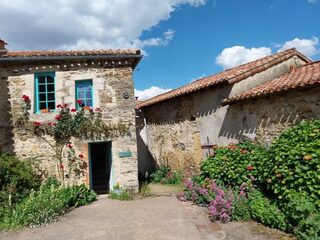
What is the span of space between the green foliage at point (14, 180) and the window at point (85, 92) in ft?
9.48

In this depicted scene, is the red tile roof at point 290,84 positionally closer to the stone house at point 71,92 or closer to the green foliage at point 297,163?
the green foliage at point 297,163

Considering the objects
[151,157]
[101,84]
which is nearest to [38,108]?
[101,84]

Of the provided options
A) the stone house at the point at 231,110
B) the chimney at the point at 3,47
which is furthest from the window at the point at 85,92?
the stone house at the point at 231,110

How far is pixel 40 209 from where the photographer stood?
27.2 feet

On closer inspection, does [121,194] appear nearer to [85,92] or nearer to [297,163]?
[85,92]

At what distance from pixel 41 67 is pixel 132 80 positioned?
10.4 ft

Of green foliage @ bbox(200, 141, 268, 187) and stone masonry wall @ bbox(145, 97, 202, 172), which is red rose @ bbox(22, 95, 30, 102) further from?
green foliage @ bbox(200, 141, 268, 187)

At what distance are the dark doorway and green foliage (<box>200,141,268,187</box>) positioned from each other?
4029mm

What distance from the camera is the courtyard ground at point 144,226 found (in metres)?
6.51

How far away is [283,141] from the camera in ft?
24.0

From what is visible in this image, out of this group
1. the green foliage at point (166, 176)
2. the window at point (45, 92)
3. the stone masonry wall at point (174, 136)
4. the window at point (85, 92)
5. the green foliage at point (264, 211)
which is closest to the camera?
the green foliage at point (264, 211)

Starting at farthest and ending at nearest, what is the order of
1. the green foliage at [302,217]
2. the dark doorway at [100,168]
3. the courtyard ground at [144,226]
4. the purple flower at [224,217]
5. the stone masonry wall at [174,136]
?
the dark doorway at [100,168]
the stone masonry wall at [174,136]
the purple flower at [224,217]
the courtyard ground at [144,226]
the green foliage at [302,217]

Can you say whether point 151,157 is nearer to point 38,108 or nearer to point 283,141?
point 38,108

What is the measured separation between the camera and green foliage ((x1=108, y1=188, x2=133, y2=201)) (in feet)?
34.8
